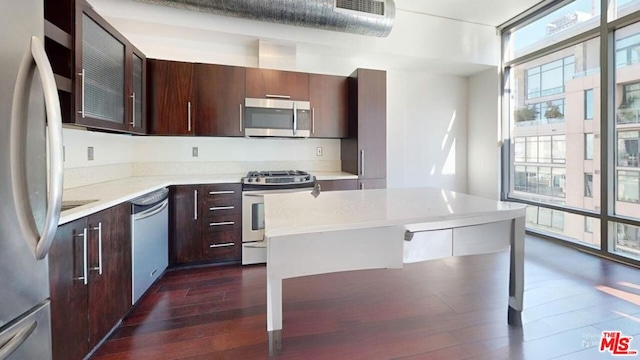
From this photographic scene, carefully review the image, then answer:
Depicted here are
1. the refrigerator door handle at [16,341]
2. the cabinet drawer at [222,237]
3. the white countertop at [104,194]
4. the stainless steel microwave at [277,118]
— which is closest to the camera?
the refrigerator door handle at [16,341]

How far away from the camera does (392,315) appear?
204 cm

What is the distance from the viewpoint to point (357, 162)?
3.62m

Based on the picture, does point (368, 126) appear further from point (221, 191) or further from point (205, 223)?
point (205, 223)

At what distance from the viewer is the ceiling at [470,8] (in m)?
3.64

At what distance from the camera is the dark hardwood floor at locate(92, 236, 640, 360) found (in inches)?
66.3

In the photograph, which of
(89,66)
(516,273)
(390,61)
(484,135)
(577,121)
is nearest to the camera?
(516,273)

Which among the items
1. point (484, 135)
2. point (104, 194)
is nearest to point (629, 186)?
point (484, 135)

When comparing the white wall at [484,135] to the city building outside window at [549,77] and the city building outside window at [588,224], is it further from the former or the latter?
the city building outside window at [588,224]

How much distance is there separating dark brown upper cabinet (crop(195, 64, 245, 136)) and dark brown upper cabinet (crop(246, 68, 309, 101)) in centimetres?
11

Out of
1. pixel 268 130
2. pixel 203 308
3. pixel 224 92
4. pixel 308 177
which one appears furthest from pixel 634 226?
pixel 224 92

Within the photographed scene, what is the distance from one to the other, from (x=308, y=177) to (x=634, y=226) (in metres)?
3.45

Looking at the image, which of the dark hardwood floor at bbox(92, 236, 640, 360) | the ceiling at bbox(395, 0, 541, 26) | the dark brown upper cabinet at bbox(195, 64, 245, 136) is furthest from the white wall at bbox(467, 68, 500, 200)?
the dark brown upper cabinet at bbox(195, 64, 245, 136)

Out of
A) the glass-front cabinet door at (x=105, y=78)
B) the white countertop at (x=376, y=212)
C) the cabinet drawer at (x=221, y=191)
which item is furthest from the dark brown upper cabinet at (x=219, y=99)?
the white countertop at (x=376, y=212)

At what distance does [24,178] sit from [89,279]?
974 mm
